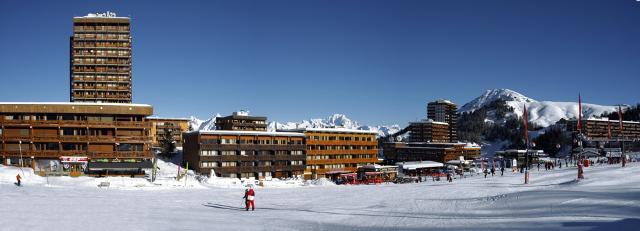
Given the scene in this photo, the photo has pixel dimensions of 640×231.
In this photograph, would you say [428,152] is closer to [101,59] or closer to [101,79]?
[101,79]

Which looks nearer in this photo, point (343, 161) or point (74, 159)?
point (74, 159)

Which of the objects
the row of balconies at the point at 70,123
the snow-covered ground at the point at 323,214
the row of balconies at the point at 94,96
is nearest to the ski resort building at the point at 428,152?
the row of balconies at the point at 94,96

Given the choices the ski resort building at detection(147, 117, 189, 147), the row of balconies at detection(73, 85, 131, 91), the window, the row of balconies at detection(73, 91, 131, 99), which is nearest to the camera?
the window

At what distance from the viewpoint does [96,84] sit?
372ft

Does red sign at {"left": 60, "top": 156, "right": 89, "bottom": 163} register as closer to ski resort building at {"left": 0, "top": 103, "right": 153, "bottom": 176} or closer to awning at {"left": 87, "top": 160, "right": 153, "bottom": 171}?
ski resort building at {"left": 0, "top": 103, "right": 153, "bottom": 176}

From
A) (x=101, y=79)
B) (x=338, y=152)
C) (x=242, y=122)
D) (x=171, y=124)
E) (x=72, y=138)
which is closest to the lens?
(x=72, y=138)

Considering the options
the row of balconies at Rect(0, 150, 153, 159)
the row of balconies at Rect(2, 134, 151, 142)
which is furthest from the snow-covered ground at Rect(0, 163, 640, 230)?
the row of balconies at Rect(2, 134, 151, 142)

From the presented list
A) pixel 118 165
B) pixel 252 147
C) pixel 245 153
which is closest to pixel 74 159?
pixel 118 165

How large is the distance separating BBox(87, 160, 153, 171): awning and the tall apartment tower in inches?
2174

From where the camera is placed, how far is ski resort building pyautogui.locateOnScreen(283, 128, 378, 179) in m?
97.9

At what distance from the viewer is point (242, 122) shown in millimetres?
144375

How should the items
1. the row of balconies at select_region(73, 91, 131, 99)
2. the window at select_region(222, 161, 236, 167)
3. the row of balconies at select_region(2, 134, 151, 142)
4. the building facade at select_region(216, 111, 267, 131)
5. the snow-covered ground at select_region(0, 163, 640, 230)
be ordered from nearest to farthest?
the snow-covered ground at select_region(0, 163, 640, 230) < the row of balconies at select_region(2, 134, 151, 142) < the window at select_region(222, 161, 236, 167) < the row of balconies at select_region(73, 91, 131, 99) < the building facade at select_region(216, 111, 267, 131)

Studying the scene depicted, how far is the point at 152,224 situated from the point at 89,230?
259 centimetres

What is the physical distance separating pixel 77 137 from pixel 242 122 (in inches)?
3136
